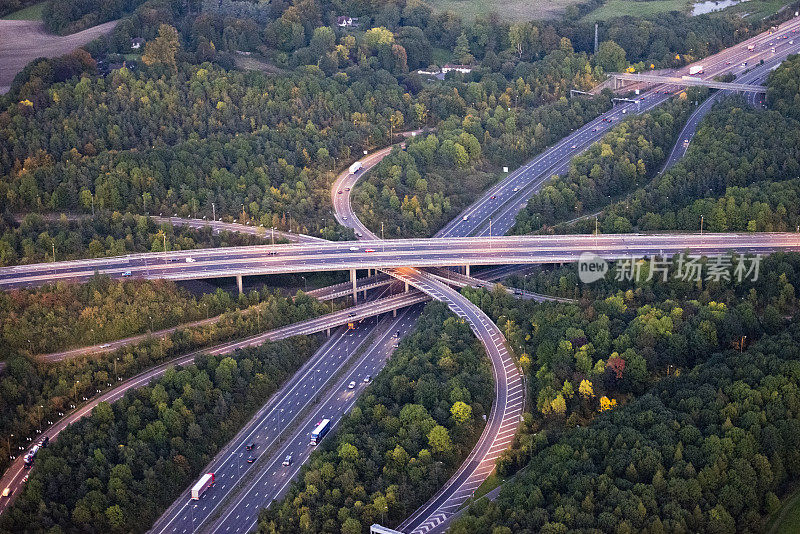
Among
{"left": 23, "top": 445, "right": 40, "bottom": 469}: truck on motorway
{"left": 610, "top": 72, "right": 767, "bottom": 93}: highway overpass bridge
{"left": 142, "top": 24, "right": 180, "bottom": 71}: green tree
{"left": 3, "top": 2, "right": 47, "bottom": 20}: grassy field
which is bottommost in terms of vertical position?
{"left": 23, "top": 445, "right": 40, "bottom": 469}: truck on motorway

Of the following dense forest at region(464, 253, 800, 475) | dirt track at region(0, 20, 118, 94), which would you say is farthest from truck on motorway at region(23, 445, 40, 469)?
dirt track at region(0, 20, 118, 94)

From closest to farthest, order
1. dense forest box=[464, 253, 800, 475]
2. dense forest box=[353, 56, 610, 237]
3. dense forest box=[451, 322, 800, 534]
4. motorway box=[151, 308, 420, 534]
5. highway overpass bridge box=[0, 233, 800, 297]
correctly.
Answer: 1. dense forest box=[451, 322, 800, 534]
2. motorway box=[151, 308, 420, 534]
3. dense forest box=[464, 253, 800, 475]
4. highway overpass bridge box=[0, 233, 800, 297]
5. dense forest box=[353, 56, 610, 237]

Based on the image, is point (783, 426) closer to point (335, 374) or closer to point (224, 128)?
point (335, 374)

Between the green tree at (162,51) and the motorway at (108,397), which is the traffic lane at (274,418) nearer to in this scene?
the motorway at (108,397)

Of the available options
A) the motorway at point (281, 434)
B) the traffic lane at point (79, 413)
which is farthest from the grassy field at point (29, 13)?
the traffic lane at point (79, 413)

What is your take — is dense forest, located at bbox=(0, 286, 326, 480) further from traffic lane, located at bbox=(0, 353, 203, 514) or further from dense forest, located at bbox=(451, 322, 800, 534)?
dense forest, located at bbox=(451, 322, 800, 534)

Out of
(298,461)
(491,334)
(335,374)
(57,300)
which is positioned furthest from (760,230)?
(57,300)
